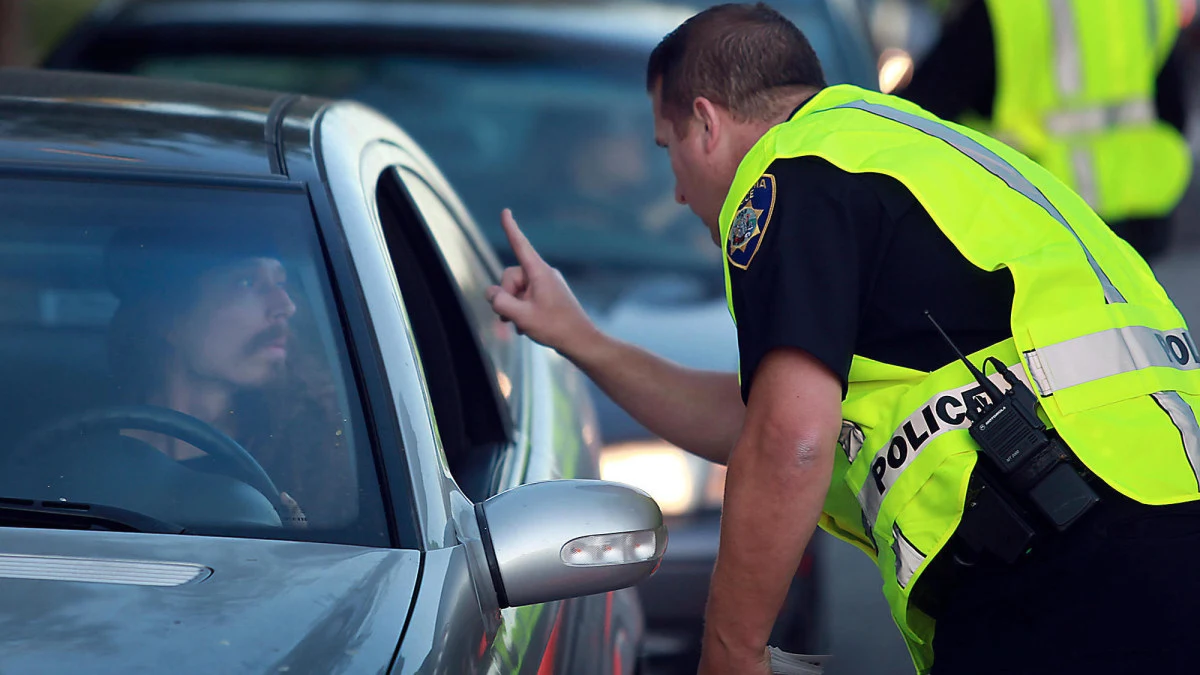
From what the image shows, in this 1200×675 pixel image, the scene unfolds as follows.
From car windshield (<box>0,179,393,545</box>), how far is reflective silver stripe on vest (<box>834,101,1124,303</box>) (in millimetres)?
821

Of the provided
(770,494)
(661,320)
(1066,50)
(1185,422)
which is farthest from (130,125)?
(1066,50)

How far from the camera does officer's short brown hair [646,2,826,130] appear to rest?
2.29m

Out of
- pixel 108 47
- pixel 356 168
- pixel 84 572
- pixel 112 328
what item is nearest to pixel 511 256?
pixel 108 47

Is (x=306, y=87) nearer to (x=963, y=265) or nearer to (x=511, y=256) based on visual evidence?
(x=511, y=256)

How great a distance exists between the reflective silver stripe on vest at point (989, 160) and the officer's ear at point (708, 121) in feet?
0.64

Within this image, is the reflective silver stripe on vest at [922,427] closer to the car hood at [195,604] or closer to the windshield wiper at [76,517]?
the car hood at [195,604]

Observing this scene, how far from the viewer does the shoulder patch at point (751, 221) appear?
204cm

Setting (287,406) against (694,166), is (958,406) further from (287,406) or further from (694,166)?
(287,406)

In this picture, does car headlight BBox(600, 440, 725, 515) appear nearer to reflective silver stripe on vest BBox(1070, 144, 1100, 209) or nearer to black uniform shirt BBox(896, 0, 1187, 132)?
black uniform shirt BBox(896, 0, 1187, 132)

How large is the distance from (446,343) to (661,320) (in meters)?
1.57

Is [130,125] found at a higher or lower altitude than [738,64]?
higher

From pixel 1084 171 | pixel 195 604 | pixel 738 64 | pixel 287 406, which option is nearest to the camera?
pixel 195 604

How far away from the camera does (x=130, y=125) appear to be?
2543mm

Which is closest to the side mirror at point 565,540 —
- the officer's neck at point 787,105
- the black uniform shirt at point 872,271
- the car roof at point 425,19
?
the black uniform shirt at point 872,271
